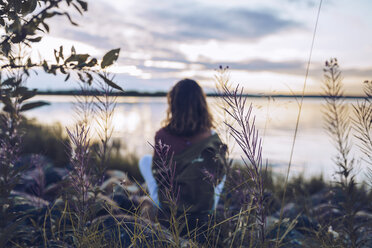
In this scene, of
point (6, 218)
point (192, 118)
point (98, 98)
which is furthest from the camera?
point (192, 118)

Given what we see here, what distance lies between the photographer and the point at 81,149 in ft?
5.21

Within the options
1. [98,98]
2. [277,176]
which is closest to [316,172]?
[277,176]

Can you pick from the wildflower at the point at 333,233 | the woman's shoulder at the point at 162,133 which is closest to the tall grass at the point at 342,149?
the wildflower at the point at 333,233

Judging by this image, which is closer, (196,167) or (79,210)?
(79,210)

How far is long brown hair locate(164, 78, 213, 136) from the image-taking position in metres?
3.77

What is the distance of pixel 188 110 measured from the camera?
380cm

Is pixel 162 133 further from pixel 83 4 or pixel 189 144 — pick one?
pixel 83 4

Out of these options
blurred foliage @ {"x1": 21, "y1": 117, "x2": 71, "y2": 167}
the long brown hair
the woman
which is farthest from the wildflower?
blurred foliage @ {"x1": 21, "y1": 117, "x2": 71, "y2": 167}

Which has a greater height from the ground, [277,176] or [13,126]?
[13,126]

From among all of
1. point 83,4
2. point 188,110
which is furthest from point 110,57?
point 188,110

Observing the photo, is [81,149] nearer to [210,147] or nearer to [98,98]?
[98,98]

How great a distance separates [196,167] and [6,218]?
184 centimetres

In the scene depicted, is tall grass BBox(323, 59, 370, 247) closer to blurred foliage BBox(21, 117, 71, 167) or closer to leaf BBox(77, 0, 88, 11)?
leaf BBox(77, 0, 88, 11)

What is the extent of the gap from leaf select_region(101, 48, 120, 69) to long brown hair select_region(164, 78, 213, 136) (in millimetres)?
2336
